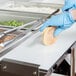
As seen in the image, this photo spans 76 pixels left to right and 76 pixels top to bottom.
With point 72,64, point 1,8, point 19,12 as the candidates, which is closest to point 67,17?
point 72,64

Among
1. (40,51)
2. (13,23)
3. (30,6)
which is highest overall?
(30,6)

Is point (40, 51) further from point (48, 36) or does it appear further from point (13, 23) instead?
point (13, 23)

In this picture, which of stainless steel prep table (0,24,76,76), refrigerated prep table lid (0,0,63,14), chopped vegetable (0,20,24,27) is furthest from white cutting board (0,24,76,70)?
refrigerated prep table lid (0,0,63,14)

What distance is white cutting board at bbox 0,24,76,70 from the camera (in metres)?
1.10

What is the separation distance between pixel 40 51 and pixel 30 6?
0.82m

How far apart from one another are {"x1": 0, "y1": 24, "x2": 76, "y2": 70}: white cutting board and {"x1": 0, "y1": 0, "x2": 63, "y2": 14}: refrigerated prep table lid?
0.47 meters

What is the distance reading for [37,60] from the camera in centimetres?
110

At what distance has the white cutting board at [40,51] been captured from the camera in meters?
1.10

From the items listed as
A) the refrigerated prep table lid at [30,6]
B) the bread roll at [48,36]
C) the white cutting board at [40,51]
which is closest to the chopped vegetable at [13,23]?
the refrigerated prep table lid at [30,6]

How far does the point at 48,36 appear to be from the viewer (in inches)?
49.0

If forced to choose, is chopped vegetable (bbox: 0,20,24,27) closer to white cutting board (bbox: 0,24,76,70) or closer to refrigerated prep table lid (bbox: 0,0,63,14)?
refrigerated prep table lid (bbox: 0,0,63,14)

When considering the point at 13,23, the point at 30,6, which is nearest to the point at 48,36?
the point at 13,23

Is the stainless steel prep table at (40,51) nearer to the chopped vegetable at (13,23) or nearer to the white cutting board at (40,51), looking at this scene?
the white cutting board at (40,51)

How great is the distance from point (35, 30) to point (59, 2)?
666mm
